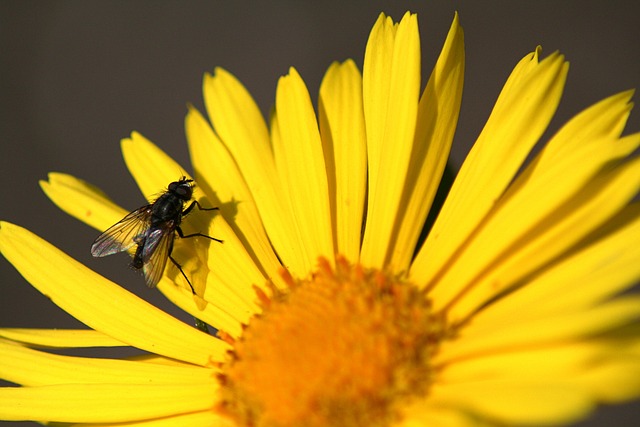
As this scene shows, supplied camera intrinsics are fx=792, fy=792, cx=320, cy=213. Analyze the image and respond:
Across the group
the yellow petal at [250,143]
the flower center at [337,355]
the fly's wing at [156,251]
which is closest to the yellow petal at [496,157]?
the flower center at [337,355]

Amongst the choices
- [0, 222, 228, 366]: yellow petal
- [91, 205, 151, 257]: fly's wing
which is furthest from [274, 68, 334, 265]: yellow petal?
[91, 205, 151, 257]: fly's wing

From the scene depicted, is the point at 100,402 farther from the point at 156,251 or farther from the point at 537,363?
the point at 537,363

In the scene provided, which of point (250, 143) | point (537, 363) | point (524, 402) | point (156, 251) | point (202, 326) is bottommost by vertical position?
point (524, 402)

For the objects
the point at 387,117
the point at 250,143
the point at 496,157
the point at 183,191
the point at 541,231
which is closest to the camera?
the point at 541,231

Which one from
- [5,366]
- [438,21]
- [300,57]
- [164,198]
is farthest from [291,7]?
[5,366]

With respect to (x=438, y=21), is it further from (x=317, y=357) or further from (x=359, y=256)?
(x=317, y=357)

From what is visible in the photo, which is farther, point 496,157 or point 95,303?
point 95,303

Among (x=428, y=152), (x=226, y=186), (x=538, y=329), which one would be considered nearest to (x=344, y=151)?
(x=428, y=152)
